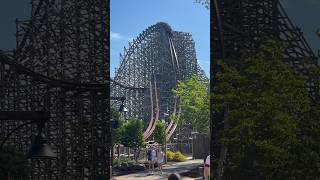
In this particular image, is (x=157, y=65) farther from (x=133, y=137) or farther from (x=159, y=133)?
(x=133, y=137)

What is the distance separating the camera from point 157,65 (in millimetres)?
84438

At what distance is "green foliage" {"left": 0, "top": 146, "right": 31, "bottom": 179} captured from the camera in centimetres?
1355

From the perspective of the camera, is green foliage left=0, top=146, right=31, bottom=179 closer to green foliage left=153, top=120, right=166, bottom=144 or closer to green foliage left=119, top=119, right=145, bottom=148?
green foliage left=119, top=119, right=145, bottom=148

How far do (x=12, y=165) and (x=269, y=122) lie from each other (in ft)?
23.6

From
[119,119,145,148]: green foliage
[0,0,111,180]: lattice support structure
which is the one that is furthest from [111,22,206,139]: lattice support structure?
[0,0,111,180]: lattice support structure

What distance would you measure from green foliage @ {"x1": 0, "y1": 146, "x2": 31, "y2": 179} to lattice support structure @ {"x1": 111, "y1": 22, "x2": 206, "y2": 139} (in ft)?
218

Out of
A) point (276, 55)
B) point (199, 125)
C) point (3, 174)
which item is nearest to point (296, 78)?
point (276, 55)

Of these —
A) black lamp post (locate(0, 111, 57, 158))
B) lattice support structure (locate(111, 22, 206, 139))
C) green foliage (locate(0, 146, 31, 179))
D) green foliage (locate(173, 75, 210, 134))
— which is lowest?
green foliage (locate(0, 146, 31, 179))

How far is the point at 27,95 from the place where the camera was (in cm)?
1869

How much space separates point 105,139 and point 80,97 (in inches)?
63.3

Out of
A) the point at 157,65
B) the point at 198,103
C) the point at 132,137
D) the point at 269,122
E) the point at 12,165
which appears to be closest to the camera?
the point at 269,122

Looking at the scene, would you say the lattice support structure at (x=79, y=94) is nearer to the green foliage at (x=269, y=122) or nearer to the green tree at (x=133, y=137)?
the green foliage at (x=269, y=122)

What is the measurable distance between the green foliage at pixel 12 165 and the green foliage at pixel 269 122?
5.90 metres

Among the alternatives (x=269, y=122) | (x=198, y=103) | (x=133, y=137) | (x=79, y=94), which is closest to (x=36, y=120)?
(x=269, y=122)
